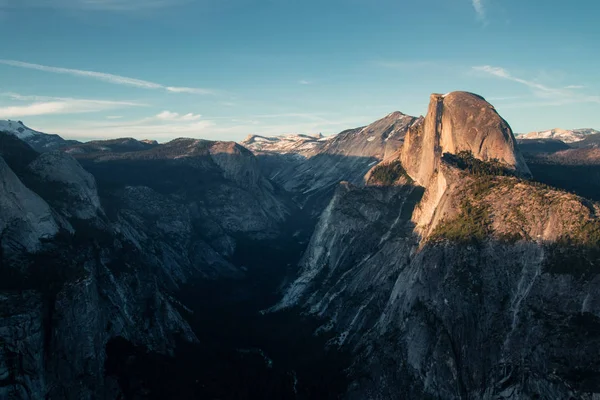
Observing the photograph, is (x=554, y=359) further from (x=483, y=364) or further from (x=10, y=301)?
(x=10, y=301)

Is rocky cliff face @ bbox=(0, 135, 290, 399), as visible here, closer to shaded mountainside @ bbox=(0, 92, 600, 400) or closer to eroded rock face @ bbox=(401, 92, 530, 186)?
shaded mountainside @ bbox=(0, 92, 600, 400)

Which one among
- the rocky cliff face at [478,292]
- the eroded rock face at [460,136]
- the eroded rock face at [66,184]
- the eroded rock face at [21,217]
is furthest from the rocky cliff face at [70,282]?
the eroded rock face at [460,136]

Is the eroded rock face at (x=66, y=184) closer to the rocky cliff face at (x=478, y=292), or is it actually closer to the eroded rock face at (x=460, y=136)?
the rocky cliff face at (x=478, y=292)

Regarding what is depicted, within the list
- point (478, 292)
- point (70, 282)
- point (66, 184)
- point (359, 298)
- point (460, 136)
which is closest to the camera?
point (70, 282)

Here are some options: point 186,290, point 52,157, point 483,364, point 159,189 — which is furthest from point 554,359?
point 159,189

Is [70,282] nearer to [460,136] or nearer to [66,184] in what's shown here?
[66,184]

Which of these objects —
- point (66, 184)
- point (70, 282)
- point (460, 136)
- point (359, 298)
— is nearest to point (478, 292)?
point (359, 298)
